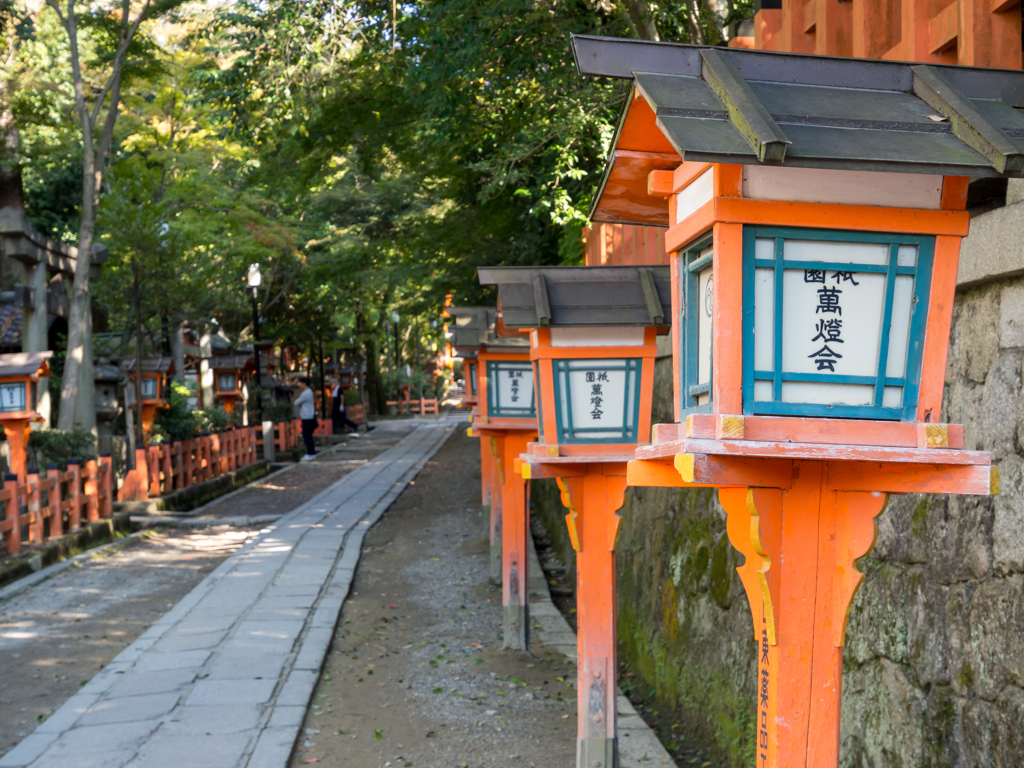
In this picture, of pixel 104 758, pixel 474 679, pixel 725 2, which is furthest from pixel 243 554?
pixel 725 2

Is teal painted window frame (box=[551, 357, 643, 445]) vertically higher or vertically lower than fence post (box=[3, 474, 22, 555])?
higher

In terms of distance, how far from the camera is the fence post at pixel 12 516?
9.36 metres

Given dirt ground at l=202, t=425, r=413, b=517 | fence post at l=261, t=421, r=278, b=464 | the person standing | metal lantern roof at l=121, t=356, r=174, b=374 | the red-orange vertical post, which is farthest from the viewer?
the person standing

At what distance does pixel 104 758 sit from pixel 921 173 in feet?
15.9

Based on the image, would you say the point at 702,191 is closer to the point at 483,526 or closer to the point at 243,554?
the point at 243,554

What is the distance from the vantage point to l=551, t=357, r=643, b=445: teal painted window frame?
15.6ft

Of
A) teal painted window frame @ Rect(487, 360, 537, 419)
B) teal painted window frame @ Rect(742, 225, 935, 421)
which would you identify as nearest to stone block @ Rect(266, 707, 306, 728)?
teal painted window frame @ Rect(487, 360, 537, 419)

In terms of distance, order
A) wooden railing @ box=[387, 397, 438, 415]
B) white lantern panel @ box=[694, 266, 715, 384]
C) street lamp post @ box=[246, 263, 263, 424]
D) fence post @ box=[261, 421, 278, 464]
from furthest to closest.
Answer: wooden railing @ box=[387, 397, 438, 415], fence post @ box=[261, 421, 278, 464], street lamp post @ box=[246, 263, 263, 424], white lantern panel @ box=[694, 266, 715, 384]

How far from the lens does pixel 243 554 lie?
34.5ft

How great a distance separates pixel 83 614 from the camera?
825cm

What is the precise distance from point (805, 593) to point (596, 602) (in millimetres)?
2388

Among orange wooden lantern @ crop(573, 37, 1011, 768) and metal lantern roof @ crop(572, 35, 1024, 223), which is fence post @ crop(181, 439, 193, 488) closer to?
metal lantern roof @ crop(572, 35, 1024, 223)

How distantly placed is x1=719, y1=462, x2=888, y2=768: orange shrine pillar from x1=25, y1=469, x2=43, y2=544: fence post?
9.44 metres

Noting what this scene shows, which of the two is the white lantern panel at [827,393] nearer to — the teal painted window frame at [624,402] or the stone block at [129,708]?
the teal painted window frame at [624,402]
